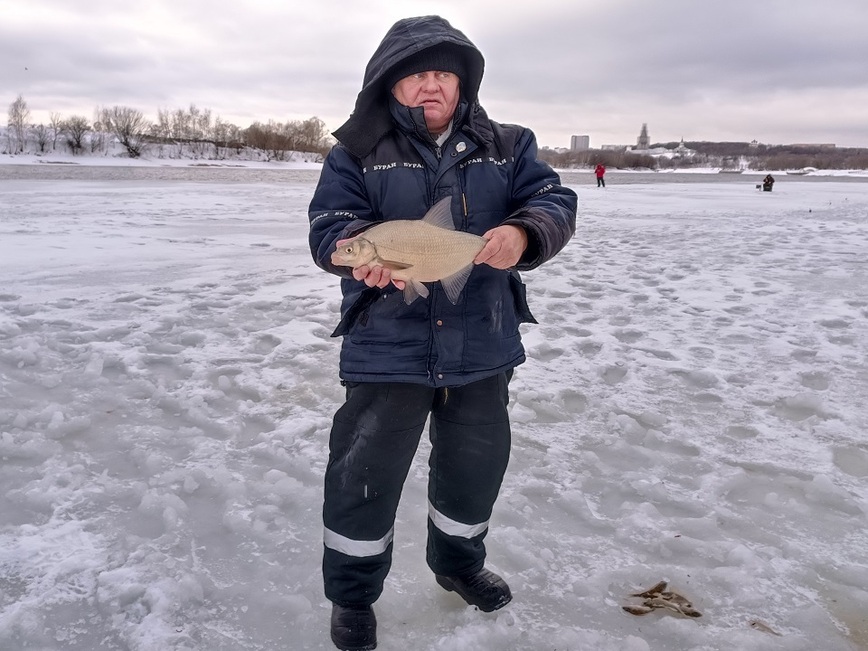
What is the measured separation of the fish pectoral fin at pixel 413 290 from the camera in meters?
1.98

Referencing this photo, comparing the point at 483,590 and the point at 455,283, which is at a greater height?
the point at 455,283

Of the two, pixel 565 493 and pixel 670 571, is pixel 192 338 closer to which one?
pixel 565 493

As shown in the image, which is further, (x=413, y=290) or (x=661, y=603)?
(x=661, y=603)

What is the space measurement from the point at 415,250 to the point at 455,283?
0.20m

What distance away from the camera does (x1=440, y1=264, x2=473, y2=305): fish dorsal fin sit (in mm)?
2039

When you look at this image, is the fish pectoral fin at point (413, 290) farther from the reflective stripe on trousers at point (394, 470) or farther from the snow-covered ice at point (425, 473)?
the snow-covered ice at point (425, 473)

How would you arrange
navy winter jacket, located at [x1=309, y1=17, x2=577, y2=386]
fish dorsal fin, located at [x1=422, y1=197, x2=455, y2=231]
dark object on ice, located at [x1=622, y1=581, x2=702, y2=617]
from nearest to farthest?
1. fish dorsal fin, located at [x1=422, y1=197, x2=455, y2=231]
2. navy winter jacket, located at [x1=309, y1=17, x2=577, y2=386]
3. dark object on ice, located at [x1=622, y1=581, x2=702, y2=617]

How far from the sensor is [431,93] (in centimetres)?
218

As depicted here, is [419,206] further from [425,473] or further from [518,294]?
[425,473]

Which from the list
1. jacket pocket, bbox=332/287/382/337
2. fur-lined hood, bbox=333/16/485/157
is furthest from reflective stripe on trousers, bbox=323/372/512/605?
fur-lined hood, bbox=333/16/485/157

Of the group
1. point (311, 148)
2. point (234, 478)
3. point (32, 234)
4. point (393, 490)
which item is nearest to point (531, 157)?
point (393, 490)

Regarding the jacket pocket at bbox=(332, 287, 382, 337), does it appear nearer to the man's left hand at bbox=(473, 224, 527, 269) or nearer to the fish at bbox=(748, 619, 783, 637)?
the man's left hand at bbox=(473, 224, 527, 269)

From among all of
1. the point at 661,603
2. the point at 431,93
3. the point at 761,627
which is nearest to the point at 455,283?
the point at 431,93

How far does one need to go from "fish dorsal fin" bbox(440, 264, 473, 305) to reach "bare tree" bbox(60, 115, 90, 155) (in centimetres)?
7521
